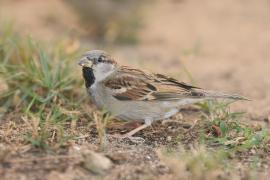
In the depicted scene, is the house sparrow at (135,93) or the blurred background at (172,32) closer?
the house sparrow at (135,93)

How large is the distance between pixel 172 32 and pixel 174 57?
1.24 meters

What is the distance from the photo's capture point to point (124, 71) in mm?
5195

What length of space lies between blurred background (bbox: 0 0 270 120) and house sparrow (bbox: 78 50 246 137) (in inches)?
55.6

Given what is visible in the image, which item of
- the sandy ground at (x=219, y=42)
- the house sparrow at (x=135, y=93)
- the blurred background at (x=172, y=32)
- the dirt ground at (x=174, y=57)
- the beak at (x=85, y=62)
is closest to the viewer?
the dirt ground at (x=174, y=57)

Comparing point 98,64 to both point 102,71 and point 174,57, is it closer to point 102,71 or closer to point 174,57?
point 102,71

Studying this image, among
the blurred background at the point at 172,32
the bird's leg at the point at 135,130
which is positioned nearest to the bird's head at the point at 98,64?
the bird's leg at the point at 135,130

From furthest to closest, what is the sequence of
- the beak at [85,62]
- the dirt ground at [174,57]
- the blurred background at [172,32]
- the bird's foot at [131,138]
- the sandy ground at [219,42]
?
the blurred background at [172,32] → the sandy ground at [219,42] → the beak at [85,62] → the bird's foot at [131,138] → the dirt ground at [174,57]

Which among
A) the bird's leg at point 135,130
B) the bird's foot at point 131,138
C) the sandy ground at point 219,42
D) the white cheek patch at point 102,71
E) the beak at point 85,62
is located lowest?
the bird's foot at point 131,138

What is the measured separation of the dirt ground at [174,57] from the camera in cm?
389

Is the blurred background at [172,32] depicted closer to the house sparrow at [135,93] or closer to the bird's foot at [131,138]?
the house sparrow at [135,93]

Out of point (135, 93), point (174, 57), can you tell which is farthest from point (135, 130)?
point (174, 57)

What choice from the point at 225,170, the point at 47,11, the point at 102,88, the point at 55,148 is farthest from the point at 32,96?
the point at 47,11

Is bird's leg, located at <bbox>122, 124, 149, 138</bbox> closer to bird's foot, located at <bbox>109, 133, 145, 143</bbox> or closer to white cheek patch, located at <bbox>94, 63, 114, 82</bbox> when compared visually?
bird's foot, located at <bbox>109, 133, 145, 143</bbox>

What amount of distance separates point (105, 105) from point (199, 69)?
9.64 feet
